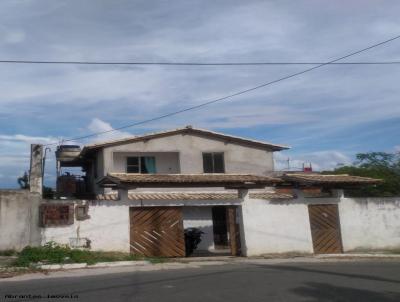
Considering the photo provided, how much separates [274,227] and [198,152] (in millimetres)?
8259

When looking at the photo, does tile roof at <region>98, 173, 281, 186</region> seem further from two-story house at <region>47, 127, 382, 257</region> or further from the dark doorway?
the dark doorway

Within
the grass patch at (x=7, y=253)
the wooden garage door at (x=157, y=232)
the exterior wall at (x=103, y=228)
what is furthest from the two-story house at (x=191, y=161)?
the grass patch at (x=7, y=253)

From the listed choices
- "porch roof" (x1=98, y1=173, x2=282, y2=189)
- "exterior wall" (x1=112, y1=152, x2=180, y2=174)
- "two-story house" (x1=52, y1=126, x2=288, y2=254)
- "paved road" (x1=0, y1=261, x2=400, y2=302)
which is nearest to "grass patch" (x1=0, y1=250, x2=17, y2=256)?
"porch roof" (x1=98, y1=173, x2=282, y2=189)

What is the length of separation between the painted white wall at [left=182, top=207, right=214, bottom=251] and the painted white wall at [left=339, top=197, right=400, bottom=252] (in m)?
7.32

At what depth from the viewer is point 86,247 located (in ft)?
59.4

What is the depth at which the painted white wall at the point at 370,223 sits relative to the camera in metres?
22.1

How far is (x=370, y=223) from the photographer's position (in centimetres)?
2269

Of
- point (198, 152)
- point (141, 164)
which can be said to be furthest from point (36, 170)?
point (198, 152)

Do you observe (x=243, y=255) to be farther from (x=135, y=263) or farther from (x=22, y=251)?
(x=22, y=251)

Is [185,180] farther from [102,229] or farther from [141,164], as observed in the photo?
[141,164]

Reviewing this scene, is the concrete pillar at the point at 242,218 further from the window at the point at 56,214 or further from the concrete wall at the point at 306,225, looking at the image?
the window at the point at 56,214

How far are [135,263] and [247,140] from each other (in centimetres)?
1351

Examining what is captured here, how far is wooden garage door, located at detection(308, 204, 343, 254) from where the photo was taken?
71.4 feet

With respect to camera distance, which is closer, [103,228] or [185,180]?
[103,228]
